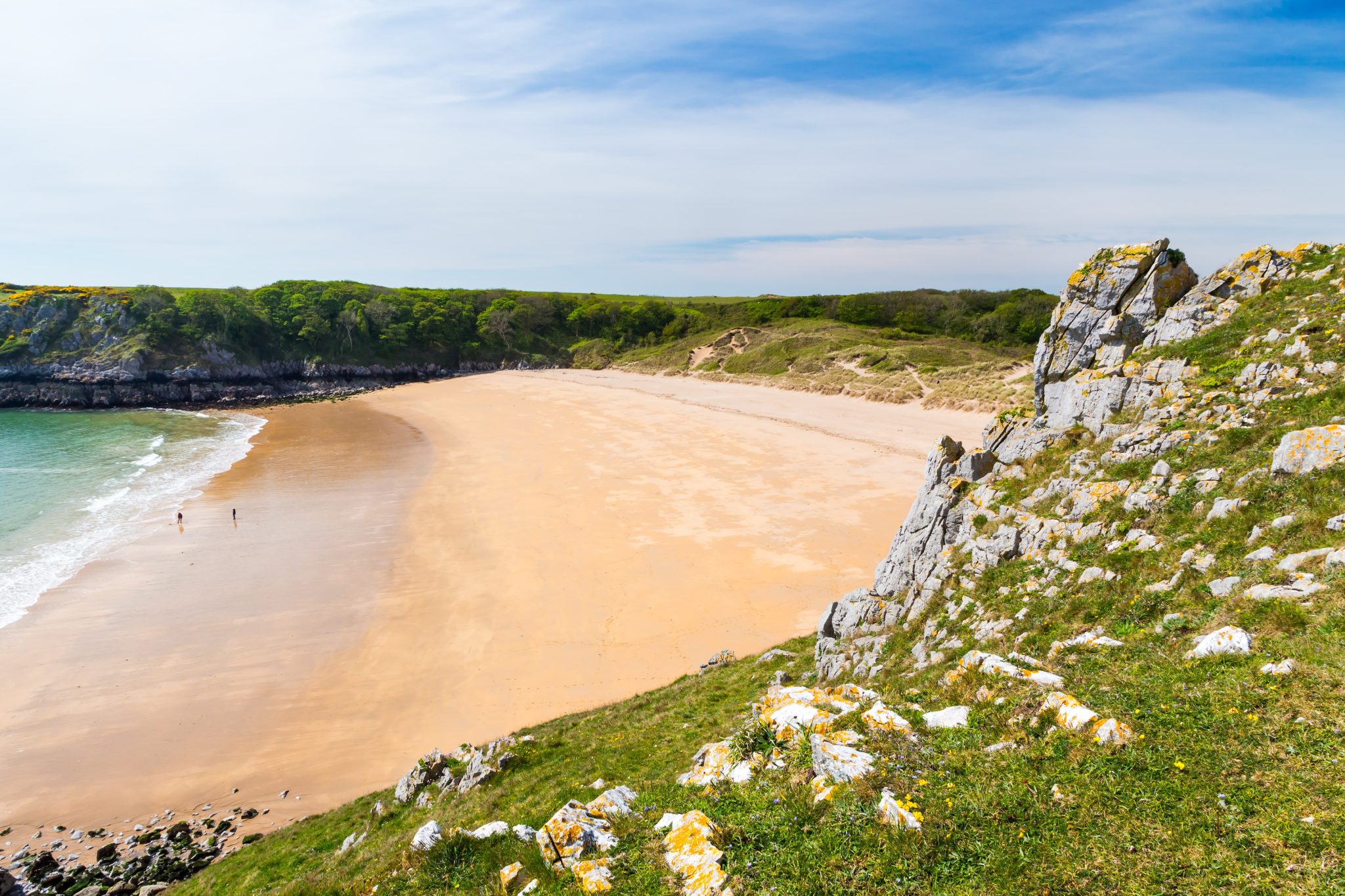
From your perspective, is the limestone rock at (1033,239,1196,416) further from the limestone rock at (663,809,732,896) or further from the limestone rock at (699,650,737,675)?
the limestone rock at (663,809,732,896)

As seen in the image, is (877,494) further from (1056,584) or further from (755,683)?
(1056,584)

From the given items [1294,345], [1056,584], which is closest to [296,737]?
[1056,584]

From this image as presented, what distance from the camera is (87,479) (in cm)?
3788

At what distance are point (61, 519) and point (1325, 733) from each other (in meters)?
43.3

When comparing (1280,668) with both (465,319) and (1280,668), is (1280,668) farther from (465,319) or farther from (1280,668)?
(465,319)

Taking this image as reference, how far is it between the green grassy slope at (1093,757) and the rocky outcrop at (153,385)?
79356mm

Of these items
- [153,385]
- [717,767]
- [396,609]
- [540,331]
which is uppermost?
[540,331]

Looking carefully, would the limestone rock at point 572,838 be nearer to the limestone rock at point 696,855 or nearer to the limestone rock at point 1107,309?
the limestone rock at point 696,855

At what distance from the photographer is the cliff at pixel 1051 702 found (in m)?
4.97

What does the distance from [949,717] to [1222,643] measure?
9.26ft

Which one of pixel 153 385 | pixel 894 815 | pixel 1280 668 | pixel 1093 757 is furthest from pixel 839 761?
pixel 153 385

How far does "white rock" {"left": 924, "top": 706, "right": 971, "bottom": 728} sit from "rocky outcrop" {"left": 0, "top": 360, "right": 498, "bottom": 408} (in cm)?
8323

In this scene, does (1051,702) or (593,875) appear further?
(1051,702)

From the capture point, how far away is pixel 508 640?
18.7 m
